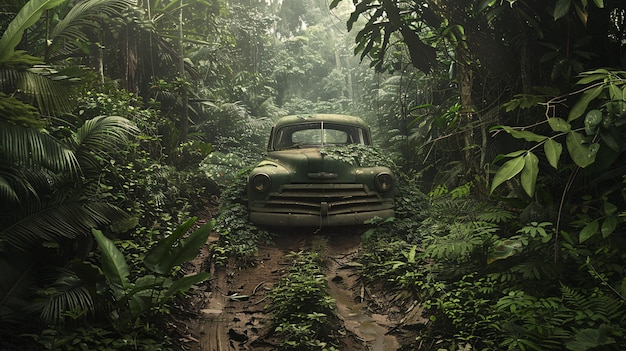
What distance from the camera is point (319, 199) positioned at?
615 cm

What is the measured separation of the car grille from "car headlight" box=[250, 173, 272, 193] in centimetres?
13

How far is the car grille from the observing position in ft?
20.0

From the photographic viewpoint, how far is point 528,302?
3.11 meters

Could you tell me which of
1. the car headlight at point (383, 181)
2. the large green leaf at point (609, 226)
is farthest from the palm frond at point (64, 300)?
the car headlight at point (383, 181)

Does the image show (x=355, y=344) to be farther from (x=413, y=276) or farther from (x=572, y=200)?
(x=572, y=200)

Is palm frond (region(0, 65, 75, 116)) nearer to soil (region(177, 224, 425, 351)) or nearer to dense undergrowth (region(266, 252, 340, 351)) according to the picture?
soil (region(177, 224, 425, 351))

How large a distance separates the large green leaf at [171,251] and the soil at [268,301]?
26.4 inches

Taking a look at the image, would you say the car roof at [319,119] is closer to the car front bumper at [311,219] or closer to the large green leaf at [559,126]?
the car front bumper at [311,219]

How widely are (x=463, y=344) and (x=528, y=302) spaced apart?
0.54 meters

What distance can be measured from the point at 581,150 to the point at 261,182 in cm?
409

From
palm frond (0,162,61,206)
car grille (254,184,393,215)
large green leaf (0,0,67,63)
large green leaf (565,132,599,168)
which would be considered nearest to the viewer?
large green leaf (565,132,599,168)

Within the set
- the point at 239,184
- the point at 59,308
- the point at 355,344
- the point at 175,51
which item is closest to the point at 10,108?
the point at 59,308

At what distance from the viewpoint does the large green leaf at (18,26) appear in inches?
147

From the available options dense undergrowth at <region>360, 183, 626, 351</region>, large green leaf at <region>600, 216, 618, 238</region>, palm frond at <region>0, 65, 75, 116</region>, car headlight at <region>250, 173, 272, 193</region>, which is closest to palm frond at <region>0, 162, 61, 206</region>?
palm frond at <region>0, 65, 75, 116</region>
